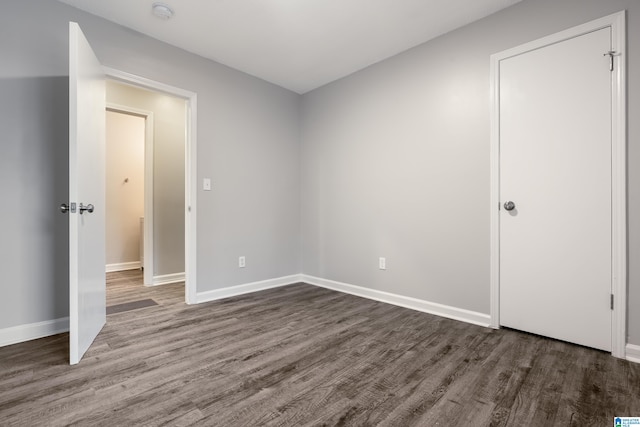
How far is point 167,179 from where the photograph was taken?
3926 millimetres

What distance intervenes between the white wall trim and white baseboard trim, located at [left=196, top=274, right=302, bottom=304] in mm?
1087

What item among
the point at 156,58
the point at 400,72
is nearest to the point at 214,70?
the point at 156,58

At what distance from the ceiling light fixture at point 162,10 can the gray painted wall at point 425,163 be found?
182 centimetres

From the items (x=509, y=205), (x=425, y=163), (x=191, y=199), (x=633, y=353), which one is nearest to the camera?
(x=633, y=353)

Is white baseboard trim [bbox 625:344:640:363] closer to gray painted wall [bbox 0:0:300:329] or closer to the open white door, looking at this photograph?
gray painted wall [bbox 0:0:300:329]

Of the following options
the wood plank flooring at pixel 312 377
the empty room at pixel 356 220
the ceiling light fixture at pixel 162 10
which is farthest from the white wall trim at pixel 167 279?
the ceiling light fixture at pixel 162 10

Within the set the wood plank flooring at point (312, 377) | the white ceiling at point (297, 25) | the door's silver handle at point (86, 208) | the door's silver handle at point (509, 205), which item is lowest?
the wood plank flooring at point (312, 377)

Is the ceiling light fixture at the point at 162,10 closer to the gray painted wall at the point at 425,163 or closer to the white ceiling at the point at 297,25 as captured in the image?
the white ceiling at the point at 297,25

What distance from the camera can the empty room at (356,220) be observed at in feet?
5.13

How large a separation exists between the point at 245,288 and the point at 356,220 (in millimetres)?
1443

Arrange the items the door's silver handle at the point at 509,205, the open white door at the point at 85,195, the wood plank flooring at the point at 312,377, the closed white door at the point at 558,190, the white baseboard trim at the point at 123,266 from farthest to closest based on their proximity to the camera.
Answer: the white baseboard trim at the point at 123,266 → the door's silver handle at the point at 509,205 → the closed white door at the point at 558,190 → the open white door at the point at 85,195 → the wood plank flooring at the point at 312,377

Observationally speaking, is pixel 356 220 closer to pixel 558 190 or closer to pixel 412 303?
pixel 412 303

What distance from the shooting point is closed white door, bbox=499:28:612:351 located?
1942 mm

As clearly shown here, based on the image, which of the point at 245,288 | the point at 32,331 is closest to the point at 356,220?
the point at 245,288
